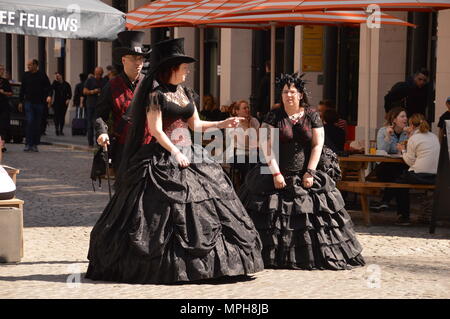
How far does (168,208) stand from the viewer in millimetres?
8367

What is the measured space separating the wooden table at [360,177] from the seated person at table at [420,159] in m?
0.27

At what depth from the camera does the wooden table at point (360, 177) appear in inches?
492

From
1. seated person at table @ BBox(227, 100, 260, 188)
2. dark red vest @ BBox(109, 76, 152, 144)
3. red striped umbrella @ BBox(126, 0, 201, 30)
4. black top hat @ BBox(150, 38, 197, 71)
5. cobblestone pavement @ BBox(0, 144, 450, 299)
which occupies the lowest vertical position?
cobblestone pavement @ BBox(0, 144, 450, 299)

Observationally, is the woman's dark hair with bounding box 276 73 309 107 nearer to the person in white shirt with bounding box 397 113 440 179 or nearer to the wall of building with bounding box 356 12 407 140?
the person in white shirt with bounding box 397 113 440 179

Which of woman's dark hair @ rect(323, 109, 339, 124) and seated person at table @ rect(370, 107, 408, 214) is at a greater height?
woman's dark hair @ rect(323, 109, 339, 124)

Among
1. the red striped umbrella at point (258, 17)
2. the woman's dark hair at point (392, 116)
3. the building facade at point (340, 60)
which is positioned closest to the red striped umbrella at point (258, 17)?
the red striped umbrella at point (258, 17)

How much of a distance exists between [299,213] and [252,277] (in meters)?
0.87

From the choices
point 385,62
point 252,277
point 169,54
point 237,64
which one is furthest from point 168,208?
point 237,64

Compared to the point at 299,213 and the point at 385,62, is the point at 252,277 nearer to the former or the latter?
the point at 299,213

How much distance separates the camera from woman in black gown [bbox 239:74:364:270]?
9.30 m

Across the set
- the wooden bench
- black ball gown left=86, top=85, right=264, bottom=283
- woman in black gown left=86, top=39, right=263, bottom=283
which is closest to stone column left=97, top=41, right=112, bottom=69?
the wooden bench

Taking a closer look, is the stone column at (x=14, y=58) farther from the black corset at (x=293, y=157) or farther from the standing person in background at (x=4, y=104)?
the black corset at (x=293, y=157)
